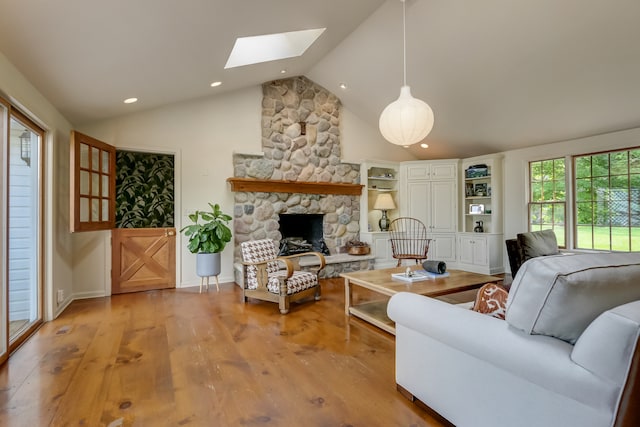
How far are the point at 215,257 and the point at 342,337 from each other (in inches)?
98.5

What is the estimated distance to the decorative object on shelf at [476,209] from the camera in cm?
608

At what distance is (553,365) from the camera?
3.74 feet

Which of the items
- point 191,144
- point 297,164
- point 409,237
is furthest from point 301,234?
point 191,144

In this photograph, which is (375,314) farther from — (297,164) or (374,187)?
(374,187)

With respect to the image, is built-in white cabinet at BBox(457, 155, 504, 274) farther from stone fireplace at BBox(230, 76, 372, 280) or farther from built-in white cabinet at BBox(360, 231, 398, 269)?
stone fireplace at BBox(230, 76, 372, 280)

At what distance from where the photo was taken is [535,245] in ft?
13.7

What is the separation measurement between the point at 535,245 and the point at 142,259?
552cm

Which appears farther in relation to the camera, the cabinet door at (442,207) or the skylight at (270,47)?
the cabinet door at (442,207)

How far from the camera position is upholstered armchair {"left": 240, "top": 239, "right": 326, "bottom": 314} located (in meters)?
3.64

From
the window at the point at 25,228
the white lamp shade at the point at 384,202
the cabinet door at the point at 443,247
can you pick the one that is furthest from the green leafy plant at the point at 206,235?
the cabinet door at the point at 443,247

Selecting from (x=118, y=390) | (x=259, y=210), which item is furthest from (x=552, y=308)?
(x=259, y=210)

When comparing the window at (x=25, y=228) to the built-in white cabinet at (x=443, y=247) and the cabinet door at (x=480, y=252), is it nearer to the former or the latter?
the built-in white cabinet at (x=443, y=247)

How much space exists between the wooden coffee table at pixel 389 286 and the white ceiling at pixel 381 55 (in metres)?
2.64

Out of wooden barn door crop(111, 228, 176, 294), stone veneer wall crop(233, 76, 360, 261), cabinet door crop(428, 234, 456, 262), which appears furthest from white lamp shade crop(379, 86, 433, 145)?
cabinet door crop(428, 234, 456, 262)
